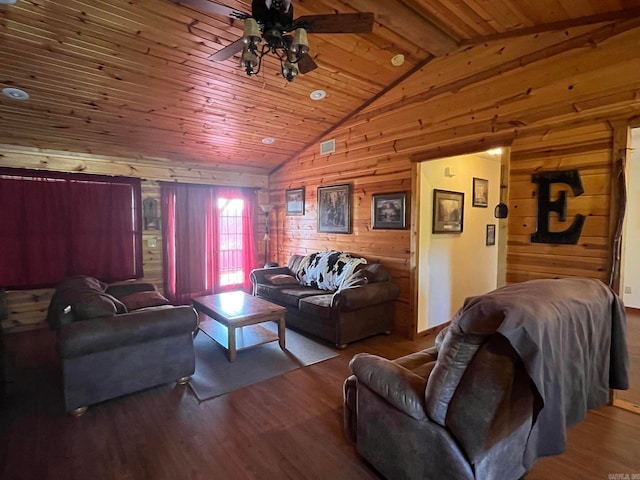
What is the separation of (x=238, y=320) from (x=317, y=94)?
109 inches

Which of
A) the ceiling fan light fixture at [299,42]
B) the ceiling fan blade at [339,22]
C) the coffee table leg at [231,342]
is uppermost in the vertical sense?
the ceiling fan blade at [339,22]

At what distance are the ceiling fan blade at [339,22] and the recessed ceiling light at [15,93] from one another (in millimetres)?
3014

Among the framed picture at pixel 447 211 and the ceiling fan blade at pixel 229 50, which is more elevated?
the ceiling fan blade at pixel 229 50

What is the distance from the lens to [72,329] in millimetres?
2346

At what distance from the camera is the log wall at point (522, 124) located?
98.0 inches

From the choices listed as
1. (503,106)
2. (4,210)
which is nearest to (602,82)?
(503,106)

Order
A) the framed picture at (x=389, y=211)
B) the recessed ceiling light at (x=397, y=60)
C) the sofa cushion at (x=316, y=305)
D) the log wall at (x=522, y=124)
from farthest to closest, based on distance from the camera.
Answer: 1. the framed picture at (x=389, y=211)
2. the sofa cushion at (x=316, y=305)
3. the recessed ceiling light at (x=397, y=60)
4. the log wall at (x=522, y=124)

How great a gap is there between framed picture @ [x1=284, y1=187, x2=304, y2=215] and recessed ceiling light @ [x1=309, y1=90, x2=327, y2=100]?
6.08 ft

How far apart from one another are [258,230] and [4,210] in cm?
367

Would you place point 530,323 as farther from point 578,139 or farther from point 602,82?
point 602,82

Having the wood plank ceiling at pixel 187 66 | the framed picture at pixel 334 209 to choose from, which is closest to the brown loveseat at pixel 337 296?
the framed picture at pixel 334 209

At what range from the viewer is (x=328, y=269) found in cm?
451

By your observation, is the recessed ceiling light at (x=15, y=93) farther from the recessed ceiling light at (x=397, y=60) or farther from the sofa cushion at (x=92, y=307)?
the recessed ceiling light at (x=397, y=60)

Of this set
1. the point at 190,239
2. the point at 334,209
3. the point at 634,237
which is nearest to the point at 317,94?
the point at 334,209
